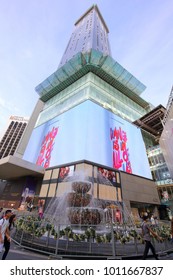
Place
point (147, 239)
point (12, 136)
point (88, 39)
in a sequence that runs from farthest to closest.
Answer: point (12, 136) < point (88, 39) < point (147, 239)

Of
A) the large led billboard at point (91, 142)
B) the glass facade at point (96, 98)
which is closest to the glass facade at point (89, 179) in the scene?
the large led billboard at point (91, 142)

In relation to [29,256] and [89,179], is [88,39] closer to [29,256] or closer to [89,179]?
[89,179]

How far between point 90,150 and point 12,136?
65829 millimetres

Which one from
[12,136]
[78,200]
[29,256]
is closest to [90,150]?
[78,200]

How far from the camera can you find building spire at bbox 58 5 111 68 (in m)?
47.2

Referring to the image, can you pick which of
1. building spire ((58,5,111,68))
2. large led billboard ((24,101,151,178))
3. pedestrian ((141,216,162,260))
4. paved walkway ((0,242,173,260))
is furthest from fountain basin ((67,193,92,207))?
building spire ((58,5,111,68))

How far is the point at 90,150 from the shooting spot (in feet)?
70.2

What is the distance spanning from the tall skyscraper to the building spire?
141ft

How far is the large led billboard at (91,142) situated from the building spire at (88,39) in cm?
2368

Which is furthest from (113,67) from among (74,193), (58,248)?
(58,248)

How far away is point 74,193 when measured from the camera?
8914 mm

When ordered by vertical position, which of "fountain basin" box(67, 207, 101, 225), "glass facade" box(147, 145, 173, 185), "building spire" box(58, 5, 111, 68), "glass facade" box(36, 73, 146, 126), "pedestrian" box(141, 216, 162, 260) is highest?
"building spire" box(58, 5, 111, 68)

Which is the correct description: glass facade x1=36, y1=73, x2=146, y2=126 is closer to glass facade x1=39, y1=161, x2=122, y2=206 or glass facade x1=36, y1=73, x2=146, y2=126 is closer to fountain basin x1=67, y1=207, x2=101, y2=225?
glass facade x1=39, y1=161, x2=122, y2=206

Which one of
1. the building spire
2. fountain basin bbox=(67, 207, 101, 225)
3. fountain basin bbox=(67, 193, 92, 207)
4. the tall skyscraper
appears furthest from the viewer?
the tall skyscraper
